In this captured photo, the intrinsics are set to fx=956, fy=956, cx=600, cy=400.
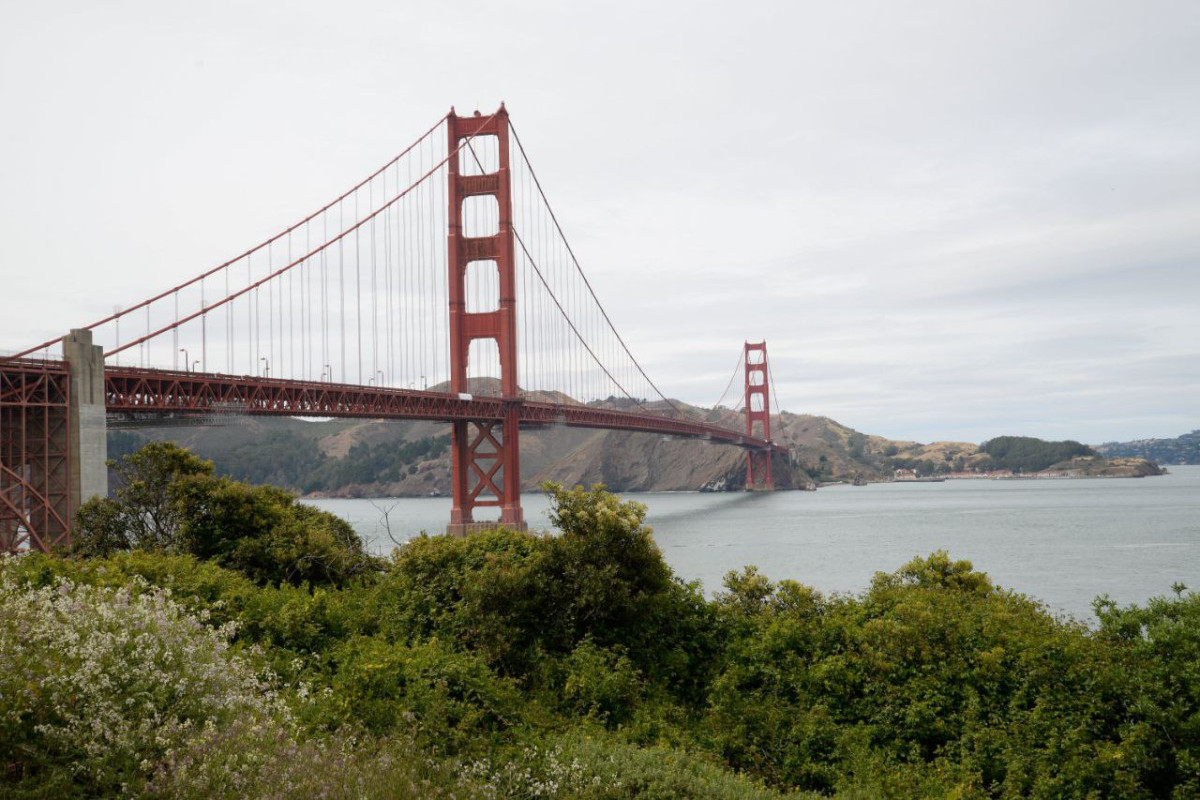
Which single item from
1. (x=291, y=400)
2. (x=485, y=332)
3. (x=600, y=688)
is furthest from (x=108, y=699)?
(x=485, y=332)

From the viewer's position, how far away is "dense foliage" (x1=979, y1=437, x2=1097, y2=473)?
166500 millimetres

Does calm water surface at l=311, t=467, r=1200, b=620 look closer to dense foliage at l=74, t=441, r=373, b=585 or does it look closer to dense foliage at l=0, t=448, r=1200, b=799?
dense foliage at l=74, t=441, r=373, b=585

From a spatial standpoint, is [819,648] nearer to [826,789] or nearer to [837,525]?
[826,789]

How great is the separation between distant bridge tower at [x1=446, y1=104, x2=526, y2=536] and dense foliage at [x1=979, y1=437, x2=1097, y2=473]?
14061cm

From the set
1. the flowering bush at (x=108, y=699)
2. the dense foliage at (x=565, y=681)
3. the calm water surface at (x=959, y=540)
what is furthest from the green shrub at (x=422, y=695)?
the calm water surface at (x=959, y=540)

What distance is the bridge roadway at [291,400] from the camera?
2805 cm

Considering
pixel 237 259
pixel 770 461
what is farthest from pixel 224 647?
pixel 770 461

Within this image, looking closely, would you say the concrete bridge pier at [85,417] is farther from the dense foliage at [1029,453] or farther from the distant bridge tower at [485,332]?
the dense foliage at [1029,453]

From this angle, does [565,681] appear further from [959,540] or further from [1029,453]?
[1029,453]

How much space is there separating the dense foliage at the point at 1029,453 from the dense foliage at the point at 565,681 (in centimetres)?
16649

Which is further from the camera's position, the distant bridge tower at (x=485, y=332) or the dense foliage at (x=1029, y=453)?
the dense foliage at (x=1029, y=453)

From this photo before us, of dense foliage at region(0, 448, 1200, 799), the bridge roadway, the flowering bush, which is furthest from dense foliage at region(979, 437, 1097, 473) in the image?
the flowering bush

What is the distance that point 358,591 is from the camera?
15.4 metres

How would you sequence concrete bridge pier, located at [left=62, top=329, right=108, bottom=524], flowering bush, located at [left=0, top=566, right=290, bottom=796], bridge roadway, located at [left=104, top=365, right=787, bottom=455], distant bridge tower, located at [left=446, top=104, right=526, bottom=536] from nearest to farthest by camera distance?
1. flowering bush, located at [left=0, top=566, right=290, bottom=796]
2. concrete bridge pier, located at [left=62, top=329, right=108, bottom=524]
3. bridge roadway, located at [left=104, top=365, right=787, bottom=455]
4. distant bridge tower, located at [left=446, top=104, right=526, bottom=536]
